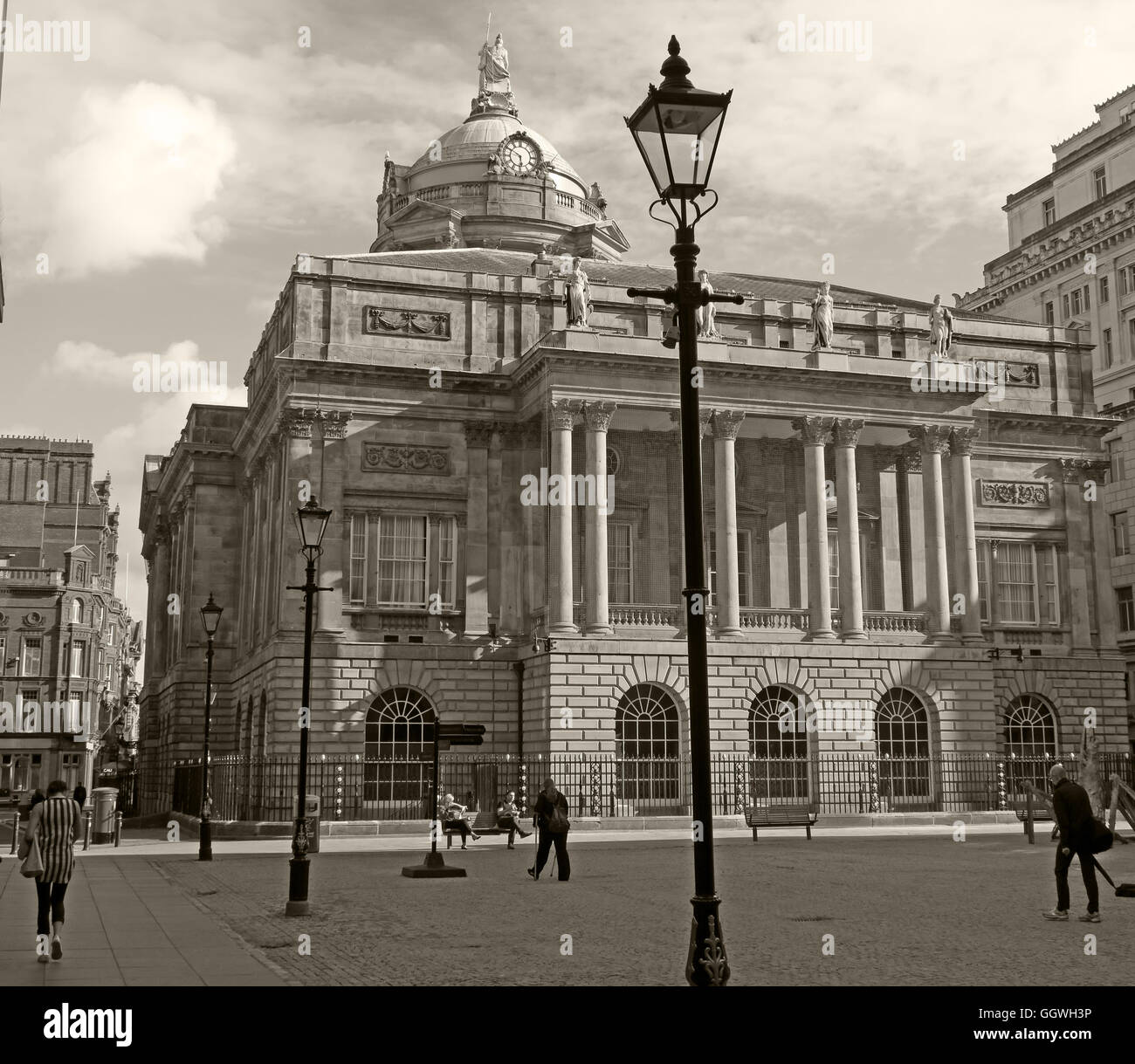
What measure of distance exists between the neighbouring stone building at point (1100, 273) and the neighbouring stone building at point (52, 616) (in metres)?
52.5

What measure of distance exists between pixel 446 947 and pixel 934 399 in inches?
1482

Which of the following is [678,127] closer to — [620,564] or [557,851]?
[557,851]

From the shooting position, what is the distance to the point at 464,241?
65.5m

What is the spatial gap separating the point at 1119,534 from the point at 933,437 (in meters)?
19.0

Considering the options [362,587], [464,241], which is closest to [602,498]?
[362,587]

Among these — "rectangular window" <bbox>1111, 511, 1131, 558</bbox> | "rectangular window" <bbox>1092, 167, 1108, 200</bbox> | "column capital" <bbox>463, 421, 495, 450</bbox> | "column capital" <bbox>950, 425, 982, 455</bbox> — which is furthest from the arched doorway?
"rectangular window" <bbox>1092, 167, 1108, 200</bbox>

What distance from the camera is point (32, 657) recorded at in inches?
3484

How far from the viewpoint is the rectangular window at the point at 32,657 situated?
289 ft

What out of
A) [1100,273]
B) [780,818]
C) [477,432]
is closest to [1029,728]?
[780,818]

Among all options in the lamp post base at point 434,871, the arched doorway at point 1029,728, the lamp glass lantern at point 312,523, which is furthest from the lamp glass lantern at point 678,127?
the arched doorway at point 1029,728

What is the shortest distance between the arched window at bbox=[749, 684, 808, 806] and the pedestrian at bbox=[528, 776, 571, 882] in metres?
22.5

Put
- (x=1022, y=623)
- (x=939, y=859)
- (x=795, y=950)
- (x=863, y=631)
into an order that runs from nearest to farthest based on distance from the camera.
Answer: (x=795, y=950), (x=939, y=859), (x=863, y=631), (x=1022, y=623)

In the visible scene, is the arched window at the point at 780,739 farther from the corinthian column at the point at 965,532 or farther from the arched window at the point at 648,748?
the corinthian column at the point at 965,532

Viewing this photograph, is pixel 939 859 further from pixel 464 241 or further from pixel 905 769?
pixel 464 241
